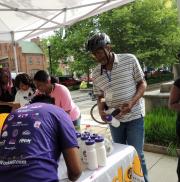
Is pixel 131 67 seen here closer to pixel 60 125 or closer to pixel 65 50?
pixel 60 125

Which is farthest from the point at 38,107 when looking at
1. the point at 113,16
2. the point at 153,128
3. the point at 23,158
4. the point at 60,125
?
the point at 113,16

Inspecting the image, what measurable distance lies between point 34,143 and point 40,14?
5.68 m

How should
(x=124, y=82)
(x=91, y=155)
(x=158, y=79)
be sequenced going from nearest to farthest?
(x=91, y=155) → (x=124, y=82) → (x=158, y=79)

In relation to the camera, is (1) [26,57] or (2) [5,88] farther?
(1) [26,57]

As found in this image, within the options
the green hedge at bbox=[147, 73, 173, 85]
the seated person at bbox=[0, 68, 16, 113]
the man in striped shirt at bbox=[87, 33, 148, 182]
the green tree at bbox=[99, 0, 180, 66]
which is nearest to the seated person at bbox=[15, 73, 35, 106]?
the seated person at bbox=[0, 68, 16, 113]

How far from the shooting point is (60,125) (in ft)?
5.70

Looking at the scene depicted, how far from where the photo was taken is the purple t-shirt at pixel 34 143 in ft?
5.34

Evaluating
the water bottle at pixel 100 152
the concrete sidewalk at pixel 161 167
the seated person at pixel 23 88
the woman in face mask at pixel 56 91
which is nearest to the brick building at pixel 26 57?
the seated person at pixel 23 88

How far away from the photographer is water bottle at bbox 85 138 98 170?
221cm

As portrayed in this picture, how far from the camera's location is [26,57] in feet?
221

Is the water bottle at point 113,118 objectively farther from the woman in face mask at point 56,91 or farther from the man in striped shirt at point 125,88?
the woman in face mask at point 56,91

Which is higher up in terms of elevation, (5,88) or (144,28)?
(144,28)

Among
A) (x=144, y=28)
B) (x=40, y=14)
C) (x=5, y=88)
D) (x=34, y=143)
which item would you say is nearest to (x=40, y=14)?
(x=40, y=14)

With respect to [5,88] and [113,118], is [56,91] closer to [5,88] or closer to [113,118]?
[113,118]
